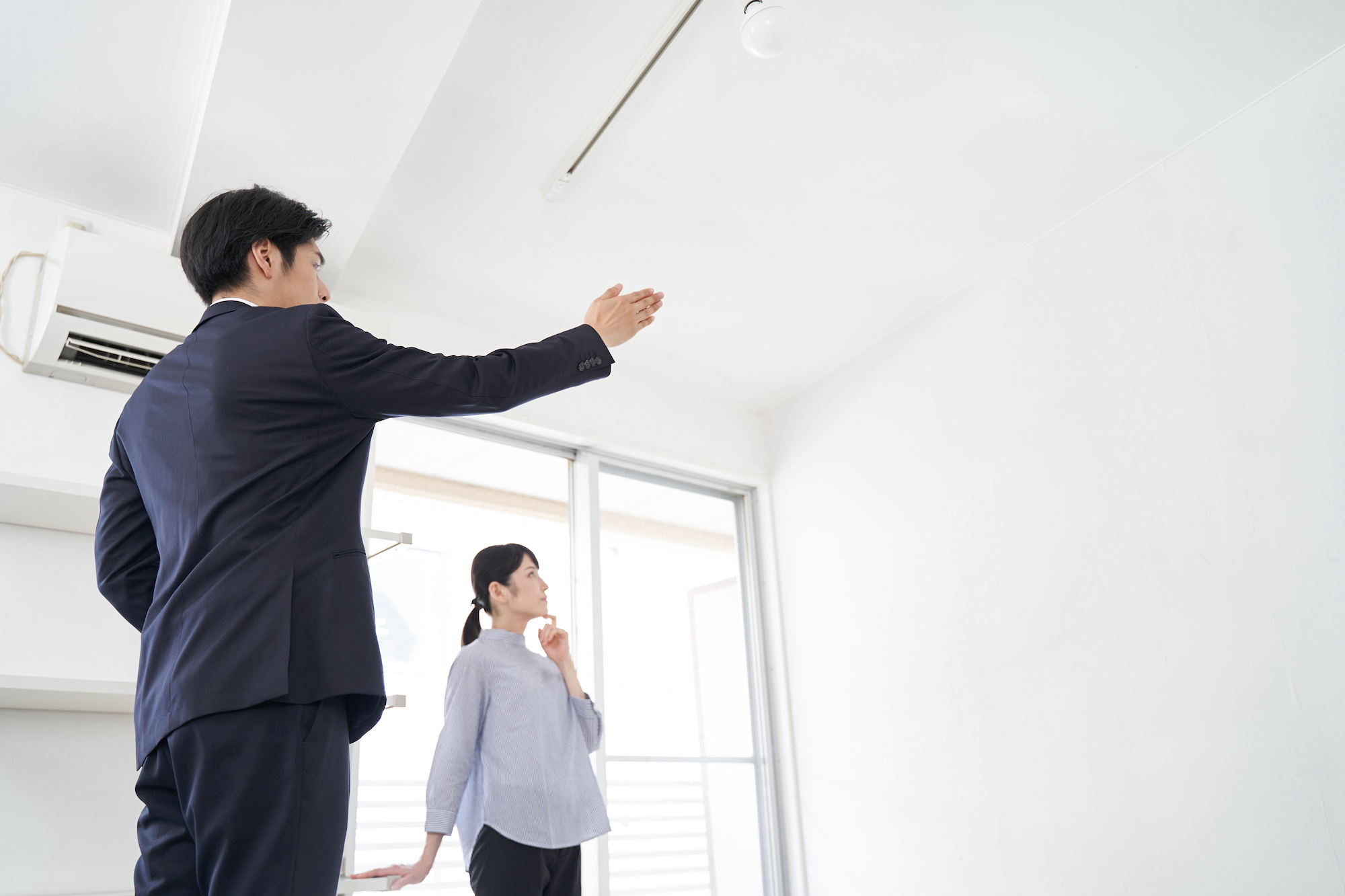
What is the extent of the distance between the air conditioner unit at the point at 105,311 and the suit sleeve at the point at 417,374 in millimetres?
1351

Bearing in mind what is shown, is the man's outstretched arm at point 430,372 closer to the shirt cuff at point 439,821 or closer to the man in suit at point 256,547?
the man in suit at point 256,547

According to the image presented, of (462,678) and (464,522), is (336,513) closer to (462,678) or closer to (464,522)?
(462,678)

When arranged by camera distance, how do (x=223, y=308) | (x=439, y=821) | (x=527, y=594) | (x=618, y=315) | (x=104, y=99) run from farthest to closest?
(x=527, y=594)
(x=104, y=99)
(x=439, y=821)
(x=618, y=315)
(x=223, y=308)

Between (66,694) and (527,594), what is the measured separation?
1019 mm

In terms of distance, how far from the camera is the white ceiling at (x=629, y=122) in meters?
1.93

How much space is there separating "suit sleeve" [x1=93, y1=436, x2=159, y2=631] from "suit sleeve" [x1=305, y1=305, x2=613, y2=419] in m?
0.32

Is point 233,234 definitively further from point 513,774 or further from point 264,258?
point 513,774

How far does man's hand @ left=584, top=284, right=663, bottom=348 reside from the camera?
1.15 metres

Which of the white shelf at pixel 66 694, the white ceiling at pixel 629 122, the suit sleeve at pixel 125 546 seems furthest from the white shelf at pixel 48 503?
the white ceiling at pixel 629 122

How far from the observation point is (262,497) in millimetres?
897

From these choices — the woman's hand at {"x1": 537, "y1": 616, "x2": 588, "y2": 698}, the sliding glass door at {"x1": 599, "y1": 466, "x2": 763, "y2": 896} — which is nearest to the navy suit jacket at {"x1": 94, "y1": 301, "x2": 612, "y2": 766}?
the woman's hand at {"x1": 537, "y1": 616, "x2": 588, "y2": 698}

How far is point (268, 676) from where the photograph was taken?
2.67 feet

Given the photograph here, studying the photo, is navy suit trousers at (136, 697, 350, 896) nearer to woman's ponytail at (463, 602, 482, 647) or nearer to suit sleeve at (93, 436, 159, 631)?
suit sleeve at (93, 436, 159, 631)

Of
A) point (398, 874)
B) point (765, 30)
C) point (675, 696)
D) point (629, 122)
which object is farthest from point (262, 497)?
point (675, 696)
